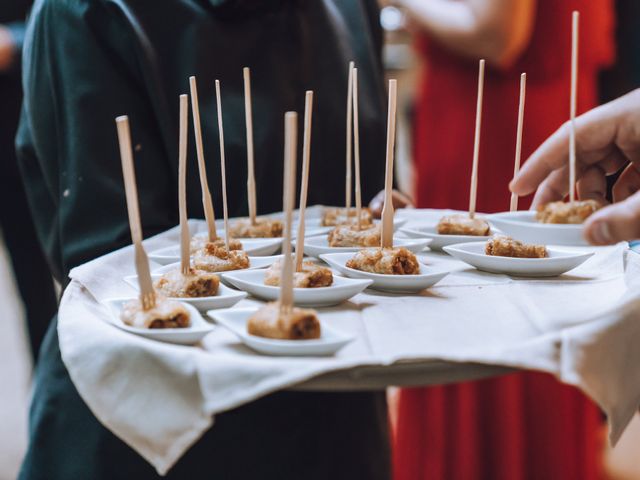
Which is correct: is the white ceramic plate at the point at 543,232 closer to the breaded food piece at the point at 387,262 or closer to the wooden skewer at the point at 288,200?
the breaded food piece at the point at 387,262

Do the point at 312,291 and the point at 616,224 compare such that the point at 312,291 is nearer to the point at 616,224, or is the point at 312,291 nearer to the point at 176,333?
→ the point at 176,333

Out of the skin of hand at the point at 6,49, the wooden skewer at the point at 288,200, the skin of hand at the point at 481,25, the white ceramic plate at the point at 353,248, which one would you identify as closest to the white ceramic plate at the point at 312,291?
the wooden skewer at the point at 288,200

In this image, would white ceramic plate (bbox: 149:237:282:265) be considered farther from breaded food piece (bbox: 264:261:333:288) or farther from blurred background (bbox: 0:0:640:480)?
blurred background (bbox: 0:0:640:480)

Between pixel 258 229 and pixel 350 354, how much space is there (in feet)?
2.47

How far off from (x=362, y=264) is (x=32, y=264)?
2026 mm

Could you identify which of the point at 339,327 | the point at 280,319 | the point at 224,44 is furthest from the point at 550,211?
the point at 224,44

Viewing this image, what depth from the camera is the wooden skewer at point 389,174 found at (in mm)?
1234

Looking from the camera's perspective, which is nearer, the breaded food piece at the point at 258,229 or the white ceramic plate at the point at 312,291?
the white ceramic plate at the point at 312,291

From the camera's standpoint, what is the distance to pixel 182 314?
1.05m

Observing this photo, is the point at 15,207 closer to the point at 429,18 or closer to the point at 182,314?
the point at 429,18

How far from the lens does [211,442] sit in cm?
153

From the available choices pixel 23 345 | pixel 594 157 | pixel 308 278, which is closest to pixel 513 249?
pixel 594 157

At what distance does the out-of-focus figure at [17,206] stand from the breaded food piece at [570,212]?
2110 mm

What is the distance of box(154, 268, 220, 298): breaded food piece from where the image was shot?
46.9 inches
